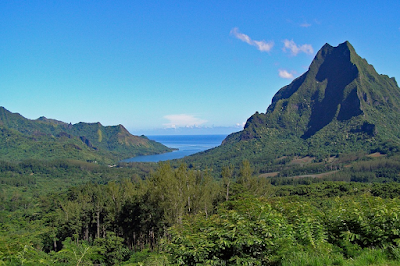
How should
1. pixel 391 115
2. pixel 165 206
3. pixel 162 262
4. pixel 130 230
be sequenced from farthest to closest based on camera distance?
pixel 391 115 < pixel 130 230 < pixel 165 206 < pixel 162 262

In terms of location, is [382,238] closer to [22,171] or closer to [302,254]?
[302,254]

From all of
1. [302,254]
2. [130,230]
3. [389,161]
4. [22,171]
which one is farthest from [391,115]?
[22,171]

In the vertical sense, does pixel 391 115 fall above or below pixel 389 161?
above

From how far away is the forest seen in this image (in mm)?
6719

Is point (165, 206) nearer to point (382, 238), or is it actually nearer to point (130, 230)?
point (130, 230)

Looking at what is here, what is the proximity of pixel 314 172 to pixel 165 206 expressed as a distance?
132m

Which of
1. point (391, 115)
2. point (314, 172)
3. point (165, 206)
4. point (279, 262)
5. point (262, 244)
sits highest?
point (391, 115)

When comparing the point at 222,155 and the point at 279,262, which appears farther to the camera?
the point at 222,155

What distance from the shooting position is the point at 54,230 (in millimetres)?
38156

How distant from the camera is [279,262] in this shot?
6.68m

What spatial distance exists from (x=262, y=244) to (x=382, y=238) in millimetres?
3355

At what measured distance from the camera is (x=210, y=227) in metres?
7.54

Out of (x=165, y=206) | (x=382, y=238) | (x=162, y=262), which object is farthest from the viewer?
(x=165, y=206)

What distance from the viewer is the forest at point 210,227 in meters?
6.72
